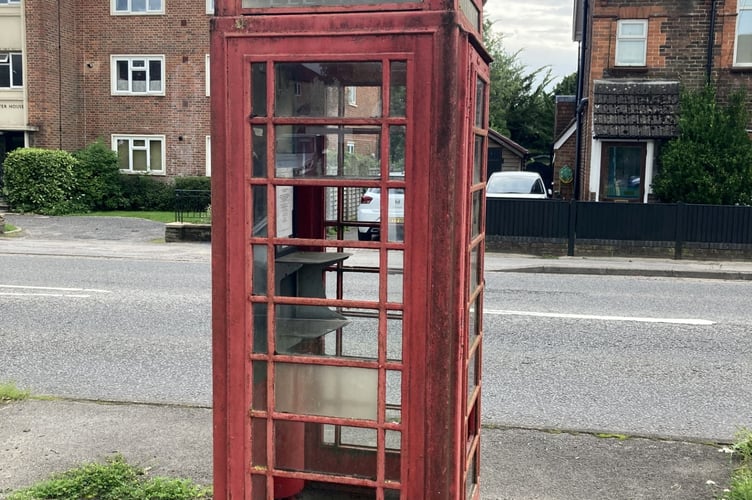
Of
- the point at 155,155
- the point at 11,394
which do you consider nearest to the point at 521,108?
the point at 155,155

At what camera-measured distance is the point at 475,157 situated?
3355mm

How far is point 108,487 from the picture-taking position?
422cm

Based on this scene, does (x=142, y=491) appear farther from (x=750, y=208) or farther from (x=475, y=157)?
(x=750, y=208)

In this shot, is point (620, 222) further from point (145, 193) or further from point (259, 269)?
point (145, 193)

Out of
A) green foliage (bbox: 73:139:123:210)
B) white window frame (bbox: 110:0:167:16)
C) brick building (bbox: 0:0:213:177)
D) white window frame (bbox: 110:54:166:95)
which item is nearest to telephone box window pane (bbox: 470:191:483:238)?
green foliage (bbox: 73:139:123:210)

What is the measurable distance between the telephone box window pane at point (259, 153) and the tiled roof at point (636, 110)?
56.0 feet

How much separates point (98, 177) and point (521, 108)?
2987 centimetres

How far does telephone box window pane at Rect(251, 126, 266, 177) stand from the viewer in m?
2.97

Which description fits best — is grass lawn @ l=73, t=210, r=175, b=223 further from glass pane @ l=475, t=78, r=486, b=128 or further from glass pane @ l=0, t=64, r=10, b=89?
glass pane @ l=475, t=78, r=486, b=128

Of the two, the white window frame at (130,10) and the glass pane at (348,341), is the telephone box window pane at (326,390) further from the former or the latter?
the white window frame at (130,10)

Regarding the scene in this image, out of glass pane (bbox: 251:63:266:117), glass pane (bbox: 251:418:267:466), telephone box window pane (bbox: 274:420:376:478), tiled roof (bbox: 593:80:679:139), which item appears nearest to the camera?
glass pane (bbox: 251:63:266:117)

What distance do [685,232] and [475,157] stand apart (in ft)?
47.6

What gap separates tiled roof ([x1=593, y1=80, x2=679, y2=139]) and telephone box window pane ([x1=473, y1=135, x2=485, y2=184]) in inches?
641

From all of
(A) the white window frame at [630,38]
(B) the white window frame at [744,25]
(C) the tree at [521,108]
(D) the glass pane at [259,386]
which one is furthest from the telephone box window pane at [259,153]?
(C) the tree at [521,108]
